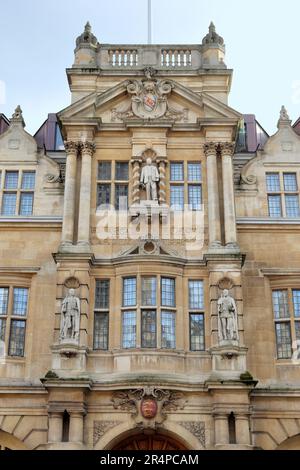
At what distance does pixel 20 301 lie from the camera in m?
23.6

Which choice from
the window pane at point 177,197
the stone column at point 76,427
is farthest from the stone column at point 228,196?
the stone column at point 76,427

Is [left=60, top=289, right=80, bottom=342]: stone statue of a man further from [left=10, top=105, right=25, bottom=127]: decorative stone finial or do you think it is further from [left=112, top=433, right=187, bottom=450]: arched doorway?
[left=10, top=105, right=25, bottom=127]: decorative stone finial

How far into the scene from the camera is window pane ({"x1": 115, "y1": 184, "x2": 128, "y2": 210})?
955 inches

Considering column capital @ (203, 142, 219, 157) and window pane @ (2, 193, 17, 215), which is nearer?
column capital @ (203, 142, 219, 157)

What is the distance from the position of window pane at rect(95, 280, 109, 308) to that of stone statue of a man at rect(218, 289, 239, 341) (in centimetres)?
388

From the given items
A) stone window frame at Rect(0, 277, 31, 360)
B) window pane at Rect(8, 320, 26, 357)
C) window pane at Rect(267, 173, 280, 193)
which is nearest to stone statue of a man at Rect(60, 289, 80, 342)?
stone window frame at Rect(0, 277, 31, 360)

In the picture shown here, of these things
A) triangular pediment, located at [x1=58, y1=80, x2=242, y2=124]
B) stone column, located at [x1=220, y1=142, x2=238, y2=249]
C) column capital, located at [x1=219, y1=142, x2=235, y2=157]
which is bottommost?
stone column, located at [x1=220, y1=142, x2=238, y2=249]

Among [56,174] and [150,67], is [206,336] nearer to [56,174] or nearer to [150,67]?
[56,174]

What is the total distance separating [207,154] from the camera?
24812mm

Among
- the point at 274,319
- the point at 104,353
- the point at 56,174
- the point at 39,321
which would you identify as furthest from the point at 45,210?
the point at 274,319

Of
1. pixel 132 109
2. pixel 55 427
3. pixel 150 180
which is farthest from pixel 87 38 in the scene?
pixel 55 427

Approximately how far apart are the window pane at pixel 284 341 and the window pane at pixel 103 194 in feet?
24.9

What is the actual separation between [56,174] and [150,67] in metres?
5.61
